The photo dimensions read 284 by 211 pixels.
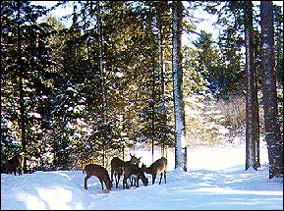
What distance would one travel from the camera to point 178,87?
14.2 metres

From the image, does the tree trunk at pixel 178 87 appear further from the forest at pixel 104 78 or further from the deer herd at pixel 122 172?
the deer herd at pixel 122 172

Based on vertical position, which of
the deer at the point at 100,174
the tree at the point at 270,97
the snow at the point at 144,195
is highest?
the tree at the point at 270,97

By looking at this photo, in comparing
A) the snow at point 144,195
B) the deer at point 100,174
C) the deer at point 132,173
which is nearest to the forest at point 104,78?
the deer at point 132,173

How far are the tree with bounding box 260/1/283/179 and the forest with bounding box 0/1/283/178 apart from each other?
9.03 ft

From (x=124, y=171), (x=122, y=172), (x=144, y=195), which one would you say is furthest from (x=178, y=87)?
(x=144, y=195)

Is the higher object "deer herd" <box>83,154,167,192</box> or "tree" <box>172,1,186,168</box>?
"tree" <box>172,1,186,168</box>

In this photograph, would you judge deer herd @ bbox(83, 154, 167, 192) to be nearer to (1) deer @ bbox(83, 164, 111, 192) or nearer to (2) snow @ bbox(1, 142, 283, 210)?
(1) deer @ bbox(83, 164, 111, 192)

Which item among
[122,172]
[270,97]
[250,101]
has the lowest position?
[122,172]

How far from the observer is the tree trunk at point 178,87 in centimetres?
1414

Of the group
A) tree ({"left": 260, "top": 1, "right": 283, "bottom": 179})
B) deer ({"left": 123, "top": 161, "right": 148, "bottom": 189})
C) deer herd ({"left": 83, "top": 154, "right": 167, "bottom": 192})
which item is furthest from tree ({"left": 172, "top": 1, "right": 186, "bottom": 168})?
tree ({"left": 260, "top": 1, "right": 283, "bottom": 179})

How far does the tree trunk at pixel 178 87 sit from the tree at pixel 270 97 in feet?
12.4

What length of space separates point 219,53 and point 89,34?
6.36 metres

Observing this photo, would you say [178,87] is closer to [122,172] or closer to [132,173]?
[122,172]

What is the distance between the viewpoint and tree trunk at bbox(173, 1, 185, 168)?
46.4 feet
